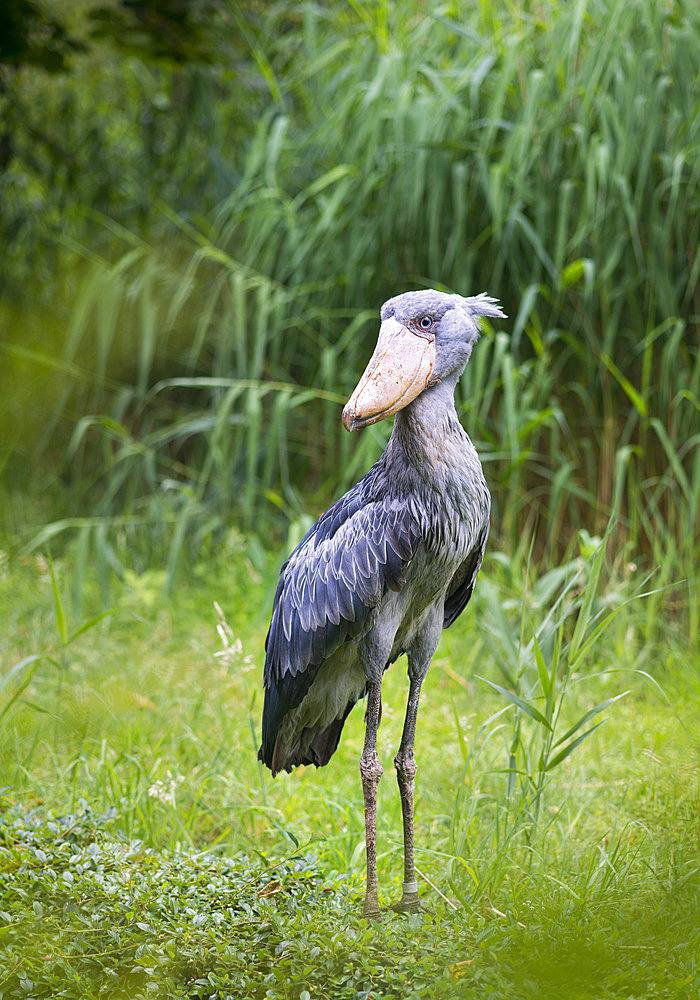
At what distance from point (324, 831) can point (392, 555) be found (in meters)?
0.93

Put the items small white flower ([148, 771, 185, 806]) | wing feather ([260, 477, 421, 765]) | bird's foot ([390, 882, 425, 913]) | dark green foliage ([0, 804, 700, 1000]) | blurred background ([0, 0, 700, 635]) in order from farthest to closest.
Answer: blurred background ([0, 0, 700, 635])
small white flower ([148, 771, 185, 806])
bird's foot ([390, 882, 425, 913])
wing feather ([260, 477, 421, 765])
dark green foliage ([0, 804, 700, 1000])

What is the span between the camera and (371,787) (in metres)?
1.84

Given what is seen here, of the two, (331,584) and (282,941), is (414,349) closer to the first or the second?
(331,584)

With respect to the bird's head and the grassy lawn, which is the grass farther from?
the bird's head

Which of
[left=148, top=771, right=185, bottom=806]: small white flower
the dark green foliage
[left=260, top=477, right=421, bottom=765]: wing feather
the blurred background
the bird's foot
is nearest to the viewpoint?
the dark green foliage

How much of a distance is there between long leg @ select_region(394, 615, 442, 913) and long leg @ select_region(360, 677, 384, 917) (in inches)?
2.7

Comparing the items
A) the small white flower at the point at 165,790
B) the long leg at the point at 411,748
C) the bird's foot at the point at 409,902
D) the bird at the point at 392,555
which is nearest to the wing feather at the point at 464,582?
the bird at the point at 392,555

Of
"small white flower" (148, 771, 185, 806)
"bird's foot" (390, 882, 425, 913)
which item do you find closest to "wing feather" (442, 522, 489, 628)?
"bird's foot" (390, 882, 425, 913)

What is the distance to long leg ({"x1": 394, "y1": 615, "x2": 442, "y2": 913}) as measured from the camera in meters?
1.85

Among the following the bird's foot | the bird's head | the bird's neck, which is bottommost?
the bird's foot

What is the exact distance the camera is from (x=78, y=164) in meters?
4.62

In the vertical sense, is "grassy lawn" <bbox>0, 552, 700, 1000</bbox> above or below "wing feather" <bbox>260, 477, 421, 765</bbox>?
below

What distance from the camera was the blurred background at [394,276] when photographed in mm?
3285

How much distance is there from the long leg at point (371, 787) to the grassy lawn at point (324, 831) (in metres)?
0.05
